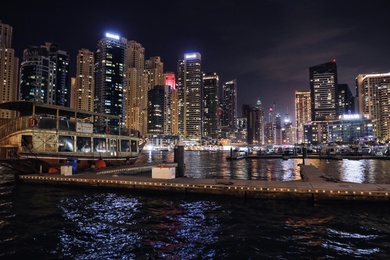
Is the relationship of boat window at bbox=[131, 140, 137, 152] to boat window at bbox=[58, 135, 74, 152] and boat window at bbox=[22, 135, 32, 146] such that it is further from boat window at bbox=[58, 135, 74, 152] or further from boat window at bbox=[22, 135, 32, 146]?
boat window at bbox=[22, 135, 32, 146]

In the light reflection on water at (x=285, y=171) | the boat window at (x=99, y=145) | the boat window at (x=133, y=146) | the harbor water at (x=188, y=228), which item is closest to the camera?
the harbor water at (x=188, y=228)

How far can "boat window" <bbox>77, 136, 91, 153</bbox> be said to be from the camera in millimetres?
33375

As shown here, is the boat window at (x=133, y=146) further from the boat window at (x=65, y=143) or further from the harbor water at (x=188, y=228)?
the harbor water at (x=188, y=228)

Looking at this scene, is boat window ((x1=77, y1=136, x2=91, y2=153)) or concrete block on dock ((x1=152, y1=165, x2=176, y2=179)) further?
boat window ((x1=77, y1=136, x2=91, y2=153))

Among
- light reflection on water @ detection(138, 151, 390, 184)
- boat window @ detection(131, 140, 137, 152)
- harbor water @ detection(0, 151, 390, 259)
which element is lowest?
light reflection on water @ detection(138, 151, 390, 184)

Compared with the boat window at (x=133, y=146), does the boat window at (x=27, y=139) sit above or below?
above

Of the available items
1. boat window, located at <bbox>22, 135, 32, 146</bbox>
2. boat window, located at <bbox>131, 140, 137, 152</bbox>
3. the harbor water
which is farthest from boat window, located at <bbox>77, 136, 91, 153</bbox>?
the harbor water

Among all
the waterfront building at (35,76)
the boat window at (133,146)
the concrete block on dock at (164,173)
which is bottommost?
the concrete block on dock at (164,173)

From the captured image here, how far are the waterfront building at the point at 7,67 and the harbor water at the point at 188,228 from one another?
199m

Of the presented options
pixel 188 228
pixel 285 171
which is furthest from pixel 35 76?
pixel 188 228

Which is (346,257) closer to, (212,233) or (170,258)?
(212,233)

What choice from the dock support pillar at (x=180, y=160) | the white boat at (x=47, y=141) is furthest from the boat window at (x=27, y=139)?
the dock support pillar at (x=180, y=160)

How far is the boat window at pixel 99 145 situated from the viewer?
118 feet

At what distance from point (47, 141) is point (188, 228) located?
73.6 feet
